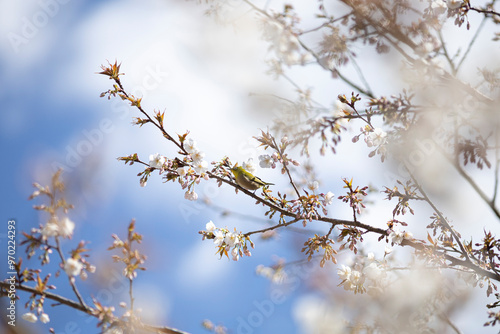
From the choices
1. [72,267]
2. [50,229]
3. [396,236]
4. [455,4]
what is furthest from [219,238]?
[455,4]

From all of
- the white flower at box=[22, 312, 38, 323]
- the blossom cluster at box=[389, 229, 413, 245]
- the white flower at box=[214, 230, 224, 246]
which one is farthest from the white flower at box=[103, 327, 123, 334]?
the blossom cluster at box=[389, 229, 413, 245]

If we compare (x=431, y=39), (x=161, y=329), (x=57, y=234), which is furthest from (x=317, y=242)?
(x=431, y=39)

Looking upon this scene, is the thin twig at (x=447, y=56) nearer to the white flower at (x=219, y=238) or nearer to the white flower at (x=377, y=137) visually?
the white flower at (x=377, y=137)

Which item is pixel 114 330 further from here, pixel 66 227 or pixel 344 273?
pixel 344 273

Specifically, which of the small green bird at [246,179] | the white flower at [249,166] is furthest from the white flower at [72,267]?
the white flower at [249,166]

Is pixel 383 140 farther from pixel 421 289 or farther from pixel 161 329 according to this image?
pixel 161 329

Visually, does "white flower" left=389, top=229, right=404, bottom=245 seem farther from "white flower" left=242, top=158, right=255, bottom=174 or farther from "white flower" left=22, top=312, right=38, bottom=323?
"white flower" left=22, top=312, right=38, bottom=323
